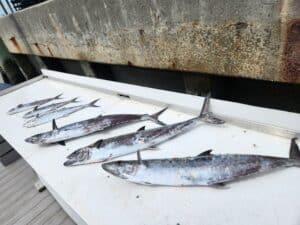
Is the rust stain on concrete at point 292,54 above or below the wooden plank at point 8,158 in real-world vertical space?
above

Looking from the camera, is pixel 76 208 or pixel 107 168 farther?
pixel 107 168

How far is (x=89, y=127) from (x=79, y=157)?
0.38 meters

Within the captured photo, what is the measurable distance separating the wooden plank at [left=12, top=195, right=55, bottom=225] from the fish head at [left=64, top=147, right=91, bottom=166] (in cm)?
100

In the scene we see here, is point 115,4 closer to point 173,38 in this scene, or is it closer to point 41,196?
point 173,38

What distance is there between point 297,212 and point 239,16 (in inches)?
45.0

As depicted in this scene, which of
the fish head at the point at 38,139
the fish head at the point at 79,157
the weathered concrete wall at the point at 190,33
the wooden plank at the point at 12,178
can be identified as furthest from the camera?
the wooden plank at the point at 12,178

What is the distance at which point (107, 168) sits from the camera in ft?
4.49

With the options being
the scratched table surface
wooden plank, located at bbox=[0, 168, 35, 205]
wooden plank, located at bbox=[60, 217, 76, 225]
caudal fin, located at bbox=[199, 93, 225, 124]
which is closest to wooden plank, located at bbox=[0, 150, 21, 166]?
wooden plank, located at bbox=[0, 168, 35, 205]

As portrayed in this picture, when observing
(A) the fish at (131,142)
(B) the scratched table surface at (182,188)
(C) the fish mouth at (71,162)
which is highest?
(A) the fish at (131,142)

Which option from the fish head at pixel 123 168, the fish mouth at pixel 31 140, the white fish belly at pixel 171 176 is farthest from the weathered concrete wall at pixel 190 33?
the fish mouth at pixel 31 140

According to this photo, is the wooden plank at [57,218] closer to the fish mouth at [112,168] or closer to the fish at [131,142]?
the fish at [131,142]

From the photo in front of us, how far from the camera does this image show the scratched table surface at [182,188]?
1039mm

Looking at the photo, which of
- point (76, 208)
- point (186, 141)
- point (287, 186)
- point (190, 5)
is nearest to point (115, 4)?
point (190, 5)

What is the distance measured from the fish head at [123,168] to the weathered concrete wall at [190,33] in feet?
3.36
